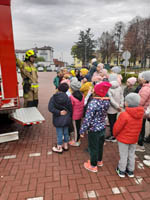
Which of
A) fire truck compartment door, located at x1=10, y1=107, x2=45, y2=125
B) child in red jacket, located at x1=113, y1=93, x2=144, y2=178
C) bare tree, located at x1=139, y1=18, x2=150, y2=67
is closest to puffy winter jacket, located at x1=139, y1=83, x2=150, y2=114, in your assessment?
child in red jacket, located at x1=113, y1=93, x2=144, y2=178

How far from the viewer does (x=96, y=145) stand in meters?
2.83

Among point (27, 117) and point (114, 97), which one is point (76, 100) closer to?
point (114, 97)

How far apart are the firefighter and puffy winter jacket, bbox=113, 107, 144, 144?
3158 millimetres

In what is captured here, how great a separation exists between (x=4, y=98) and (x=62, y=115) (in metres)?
1.43

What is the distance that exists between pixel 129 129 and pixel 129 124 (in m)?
0.09

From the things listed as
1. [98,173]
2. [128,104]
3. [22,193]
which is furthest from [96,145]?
[22,193]

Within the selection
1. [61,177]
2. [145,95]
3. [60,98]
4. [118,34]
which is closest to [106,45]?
[118,34]

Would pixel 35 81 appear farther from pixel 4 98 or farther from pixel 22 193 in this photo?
pixel 22 193

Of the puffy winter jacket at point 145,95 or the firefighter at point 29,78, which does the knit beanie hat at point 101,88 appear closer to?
the puffy winter jacket at point 145,95

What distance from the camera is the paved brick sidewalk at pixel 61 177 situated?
2477 mm

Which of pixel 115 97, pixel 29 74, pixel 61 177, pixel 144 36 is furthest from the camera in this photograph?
pixel 144 36

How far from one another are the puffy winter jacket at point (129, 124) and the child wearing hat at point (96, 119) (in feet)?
0.95

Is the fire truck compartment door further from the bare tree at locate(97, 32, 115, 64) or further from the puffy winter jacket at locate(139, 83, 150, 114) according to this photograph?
the bare tree at locate(97, 32, 115, 64)

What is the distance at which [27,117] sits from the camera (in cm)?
417
